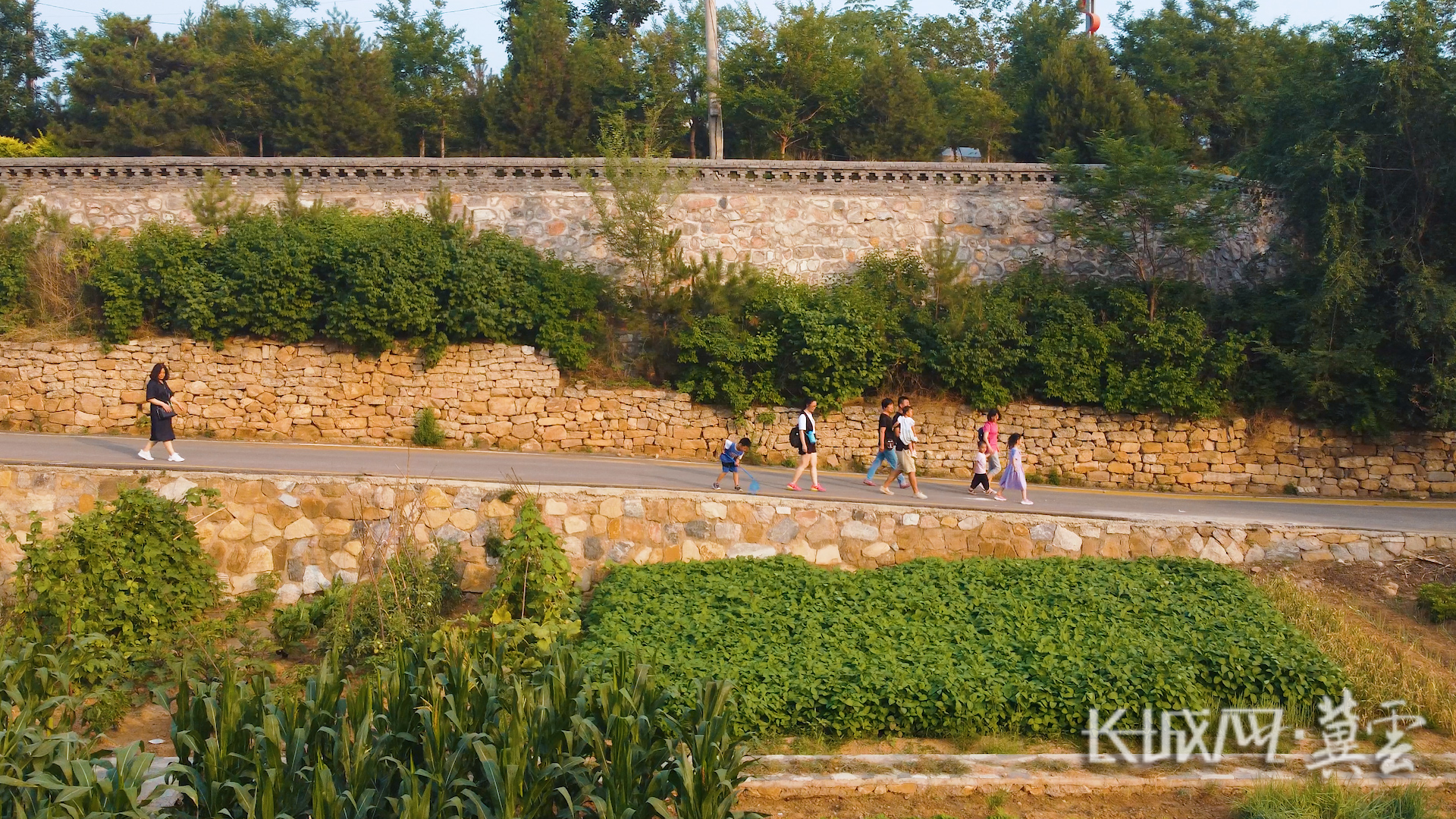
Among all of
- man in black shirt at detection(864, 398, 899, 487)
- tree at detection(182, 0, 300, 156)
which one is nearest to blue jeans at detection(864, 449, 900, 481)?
man in black shirt at detection(864, 398, 899, 487)

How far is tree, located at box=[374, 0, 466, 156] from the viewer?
2591cm

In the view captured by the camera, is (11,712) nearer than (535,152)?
Yes

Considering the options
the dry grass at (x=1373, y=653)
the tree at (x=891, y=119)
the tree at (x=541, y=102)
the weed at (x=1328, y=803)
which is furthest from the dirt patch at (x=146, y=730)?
the tree at (x=891, y=119)

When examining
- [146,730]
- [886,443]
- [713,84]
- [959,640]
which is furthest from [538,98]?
[959,640]

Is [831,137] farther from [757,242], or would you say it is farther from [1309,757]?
[1309,757]

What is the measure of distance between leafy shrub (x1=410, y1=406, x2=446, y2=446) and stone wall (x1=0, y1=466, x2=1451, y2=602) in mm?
5327

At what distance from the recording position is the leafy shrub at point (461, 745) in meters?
7.47

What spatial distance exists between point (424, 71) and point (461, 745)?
982 inches

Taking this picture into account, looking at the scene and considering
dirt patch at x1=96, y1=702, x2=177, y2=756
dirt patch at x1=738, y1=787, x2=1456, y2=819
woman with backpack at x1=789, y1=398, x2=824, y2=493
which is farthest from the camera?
woman with backpack at x1=789, y1=398, x2=824, y2=493

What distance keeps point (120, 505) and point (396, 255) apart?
26.9ft

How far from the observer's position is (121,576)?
11.5m

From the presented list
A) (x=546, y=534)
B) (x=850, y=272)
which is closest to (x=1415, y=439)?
(x=850, y=272)

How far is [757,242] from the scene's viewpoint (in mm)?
21344

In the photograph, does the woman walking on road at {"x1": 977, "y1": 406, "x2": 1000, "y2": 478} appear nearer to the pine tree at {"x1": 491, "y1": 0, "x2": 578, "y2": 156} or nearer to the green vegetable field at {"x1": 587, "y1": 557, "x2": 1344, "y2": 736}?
the green vegetable field at {"x1": 587, "y1": 557, "x2": 1344, "y2": 736}
